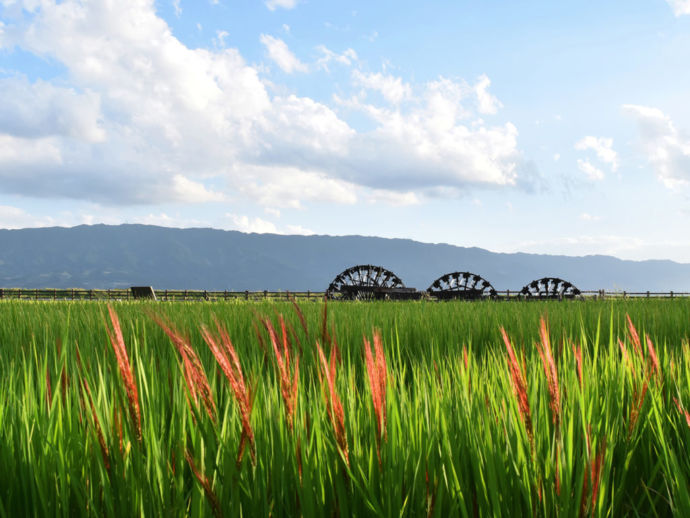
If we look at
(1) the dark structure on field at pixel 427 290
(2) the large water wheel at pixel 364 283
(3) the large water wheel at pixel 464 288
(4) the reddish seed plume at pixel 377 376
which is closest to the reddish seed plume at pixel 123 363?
(4) the reddish seed plume at pixel 377 376

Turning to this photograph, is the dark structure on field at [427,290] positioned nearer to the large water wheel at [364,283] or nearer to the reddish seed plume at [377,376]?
the large water wheel at [364,283]

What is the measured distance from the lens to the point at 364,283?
32.8 m

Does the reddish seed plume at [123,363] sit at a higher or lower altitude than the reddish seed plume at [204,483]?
higher

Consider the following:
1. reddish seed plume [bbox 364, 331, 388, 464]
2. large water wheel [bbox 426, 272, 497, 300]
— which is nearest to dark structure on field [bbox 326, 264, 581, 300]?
large water wheel [bbox 426, 272, 497, 300]

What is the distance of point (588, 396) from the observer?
199 cm

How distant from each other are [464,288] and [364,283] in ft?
21.3

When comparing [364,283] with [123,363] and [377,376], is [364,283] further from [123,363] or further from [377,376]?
[123,363]

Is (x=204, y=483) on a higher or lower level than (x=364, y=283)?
lower

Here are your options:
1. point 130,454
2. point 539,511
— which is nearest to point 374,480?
point 539,511

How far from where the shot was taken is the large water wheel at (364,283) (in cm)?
3177

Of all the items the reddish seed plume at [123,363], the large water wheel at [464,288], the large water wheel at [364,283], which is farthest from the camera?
the large water wheel at [364,283]

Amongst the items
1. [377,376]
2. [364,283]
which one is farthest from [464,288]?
[377,376]

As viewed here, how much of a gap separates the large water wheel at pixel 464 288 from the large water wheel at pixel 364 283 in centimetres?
268

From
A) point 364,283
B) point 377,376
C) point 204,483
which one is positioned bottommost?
point 204,483
